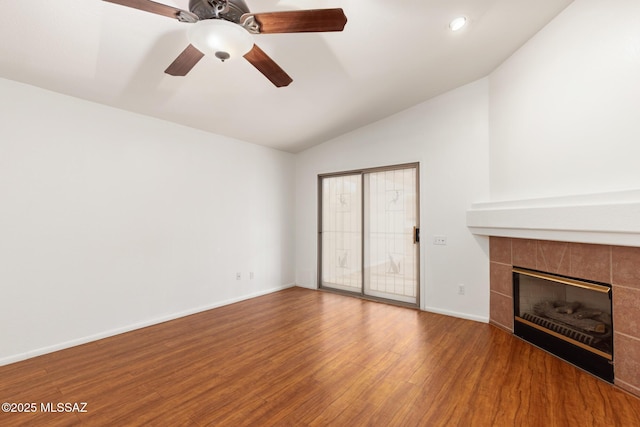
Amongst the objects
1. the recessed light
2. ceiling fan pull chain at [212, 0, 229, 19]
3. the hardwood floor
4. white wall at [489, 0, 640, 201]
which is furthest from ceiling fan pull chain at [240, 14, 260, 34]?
white wall at [489, 0, 640, 201]

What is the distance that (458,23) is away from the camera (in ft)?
7.68

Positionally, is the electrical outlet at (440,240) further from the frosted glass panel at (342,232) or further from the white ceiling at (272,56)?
the white ceiling at (272,56)

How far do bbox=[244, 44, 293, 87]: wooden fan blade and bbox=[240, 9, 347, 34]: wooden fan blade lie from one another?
17cm

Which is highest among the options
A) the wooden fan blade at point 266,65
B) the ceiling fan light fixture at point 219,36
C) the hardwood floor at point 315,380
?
the wooden fan blade at point 266,65

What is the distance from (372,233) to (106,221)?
142 inches

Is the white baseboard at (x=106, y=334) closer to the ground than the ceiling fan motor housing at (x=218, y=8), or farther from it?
closer to the ground

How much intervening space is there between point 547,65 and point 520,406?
116 inches

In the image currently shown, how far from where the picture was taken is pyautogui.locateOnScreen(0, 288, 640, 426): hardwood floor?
181 centimetres

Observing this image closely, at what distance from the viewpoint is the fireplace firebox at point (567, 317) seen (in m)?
2.23

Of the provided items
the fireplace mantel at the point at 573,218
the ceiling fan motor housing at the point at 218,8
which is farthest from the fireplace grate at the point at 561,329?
the ceiling fan motor housing at the point at 218,8

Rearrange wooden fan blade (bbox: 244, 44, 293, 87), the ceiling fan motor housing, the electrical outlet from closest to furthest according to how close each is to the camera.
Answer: the ceiling fan motor housing < wooden fan blade (bbox: 244, 44, 293, 87) < the electrical outlet

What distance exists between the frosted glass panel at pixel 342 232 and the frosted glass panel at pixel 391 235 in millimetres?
191

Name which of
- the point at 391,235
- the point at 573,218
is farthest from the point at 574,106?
the point at 391,235

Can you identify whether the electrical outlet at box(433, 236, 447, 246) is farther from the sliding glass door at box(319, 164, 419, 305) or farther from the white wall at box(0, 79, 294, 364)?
the white wall at box(0, 79, 294, 364)
